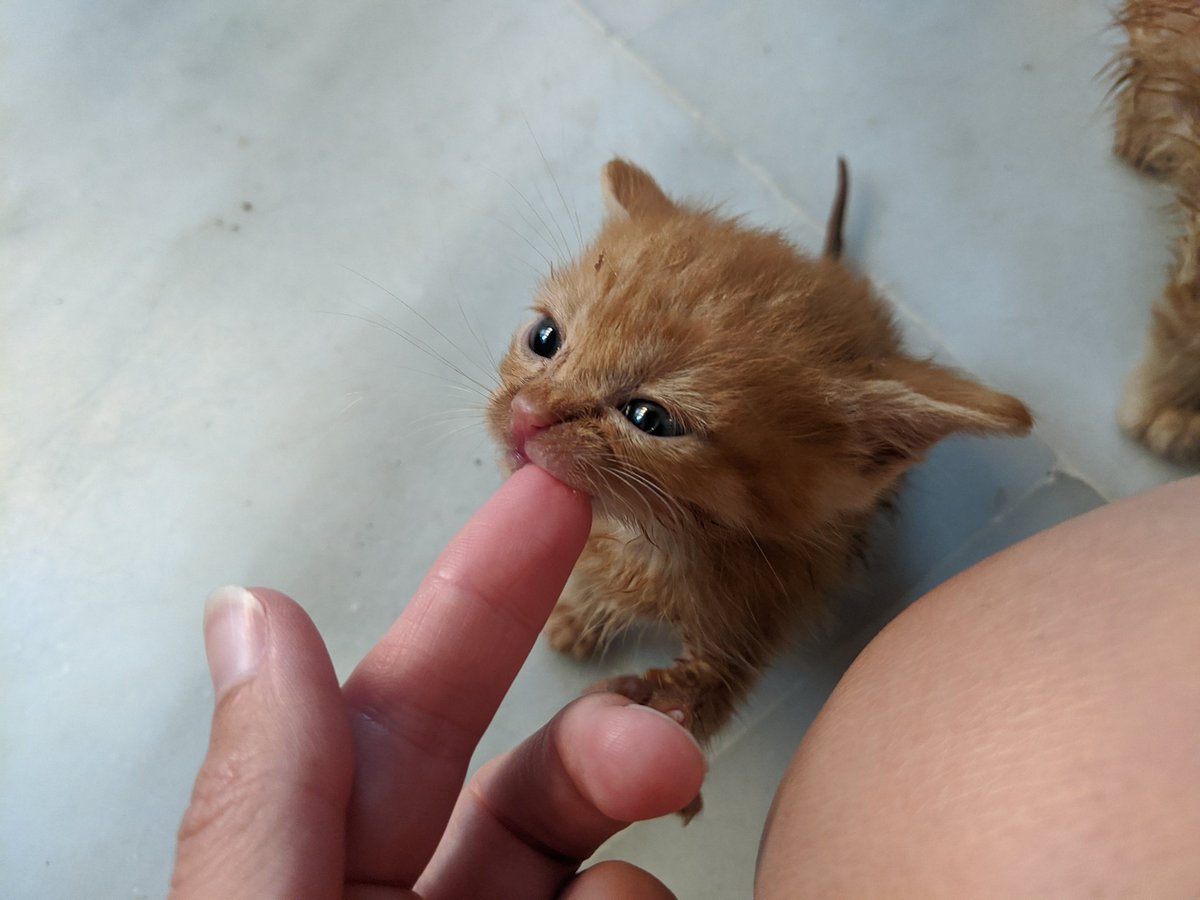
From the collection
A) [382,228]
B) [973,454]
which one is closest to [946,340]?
[973,454]

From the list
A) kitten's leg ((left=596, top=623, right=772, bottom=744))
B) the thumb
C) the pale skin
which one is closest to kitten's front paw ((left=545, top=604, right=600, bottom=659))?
kitten's leg ((left=596, top=623, right=772, bottom=744))

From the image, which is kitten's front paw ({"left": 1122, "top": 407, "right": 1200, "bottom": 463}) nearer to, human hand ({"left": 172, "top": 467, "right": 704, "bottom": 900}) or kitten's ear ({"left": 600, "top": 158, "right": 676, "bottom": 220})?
kitten's ear ({"left": 600, "top": 158, "right": 676, "bottom": 220})

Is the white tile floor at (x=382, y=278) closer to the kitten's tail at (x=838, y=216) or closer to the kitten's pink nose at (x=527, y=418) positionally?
the kitten's tail at (x=838, y=216)

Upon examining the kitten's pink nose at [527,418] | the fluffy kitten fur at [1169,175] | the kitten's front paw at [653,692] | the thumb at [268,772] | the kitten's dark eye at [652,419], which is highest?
the fluffy kitten fur at [1169,175]

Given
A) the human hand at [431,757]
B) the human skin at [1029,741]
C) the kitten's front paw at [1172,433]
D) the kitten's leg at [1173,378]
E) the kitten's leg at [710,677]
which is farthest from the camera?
the kitten's front paw at [1172,433]

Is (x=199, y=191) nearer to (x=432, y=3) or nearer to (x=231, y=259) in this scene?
(x=231, y=259)

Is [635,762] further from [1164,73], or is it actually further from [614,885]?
[1164,73]

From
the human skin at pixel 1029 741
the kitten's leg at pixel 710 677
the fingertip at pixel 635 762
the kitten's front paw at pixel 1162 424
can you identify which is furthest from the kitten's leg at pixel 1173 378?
the fingertip at pixel 635 762
